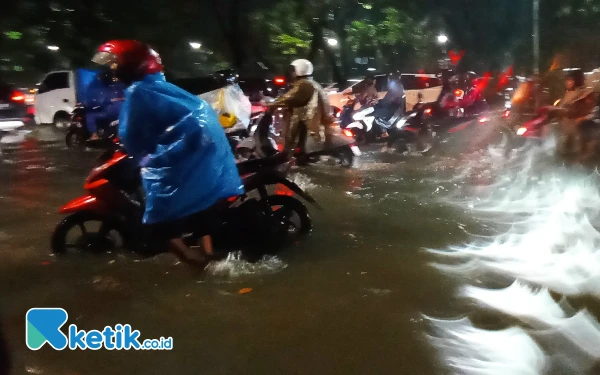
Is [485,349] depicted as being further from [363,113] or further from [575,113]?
[363,113]

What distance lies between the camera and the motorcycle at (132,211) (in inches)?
190

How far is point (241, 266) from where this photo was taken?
194 inches

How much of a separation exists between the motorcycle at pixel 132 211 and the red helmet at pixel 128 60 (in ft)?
2.77

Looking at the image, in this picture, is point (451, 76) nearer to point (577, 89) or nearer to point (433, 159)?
point (433, 159)

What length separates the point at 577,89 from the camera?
29.8 ft

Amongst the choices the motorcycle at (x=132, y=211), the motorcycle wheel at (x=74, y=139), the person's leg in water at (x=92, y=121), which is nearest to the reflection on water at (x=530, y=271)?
the motorcycle at (x=132, y=211)

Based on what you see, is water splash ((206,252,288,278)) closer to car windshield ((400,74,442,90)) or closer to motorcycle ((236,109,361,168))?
motorcycle ((236,109,361,168))

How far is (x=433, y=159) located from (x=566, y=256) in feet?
20.4

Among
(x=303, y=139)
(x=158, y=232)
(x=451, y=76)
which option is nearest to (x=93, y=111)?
(x=303, y=139)

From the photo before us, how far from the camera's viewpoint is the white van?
17.7m

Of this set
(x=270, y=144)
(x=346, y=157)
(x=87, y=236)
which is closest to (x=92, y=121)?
(x=270, y=144)

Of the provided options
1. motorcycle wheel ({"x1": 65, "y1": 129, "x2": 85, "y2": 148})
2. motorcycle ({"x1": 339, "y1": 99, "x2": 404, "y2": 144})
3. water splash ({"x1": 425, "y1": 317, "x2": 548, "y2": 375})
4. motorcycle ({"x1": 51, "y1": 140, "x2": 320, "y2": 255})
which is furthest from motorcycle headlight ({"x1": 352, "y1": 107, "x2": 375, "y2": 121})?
water splash ({"x1": 425, "y1": 317, "x2": 548, "y2": 375})

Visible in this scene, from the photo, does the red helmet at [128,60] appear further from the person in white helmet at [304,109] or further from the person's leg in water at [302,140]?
the person's leg in water at [302,140]

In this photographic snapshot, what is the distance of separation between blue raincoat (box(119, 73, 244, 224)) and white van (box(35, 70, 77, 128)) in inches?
582
